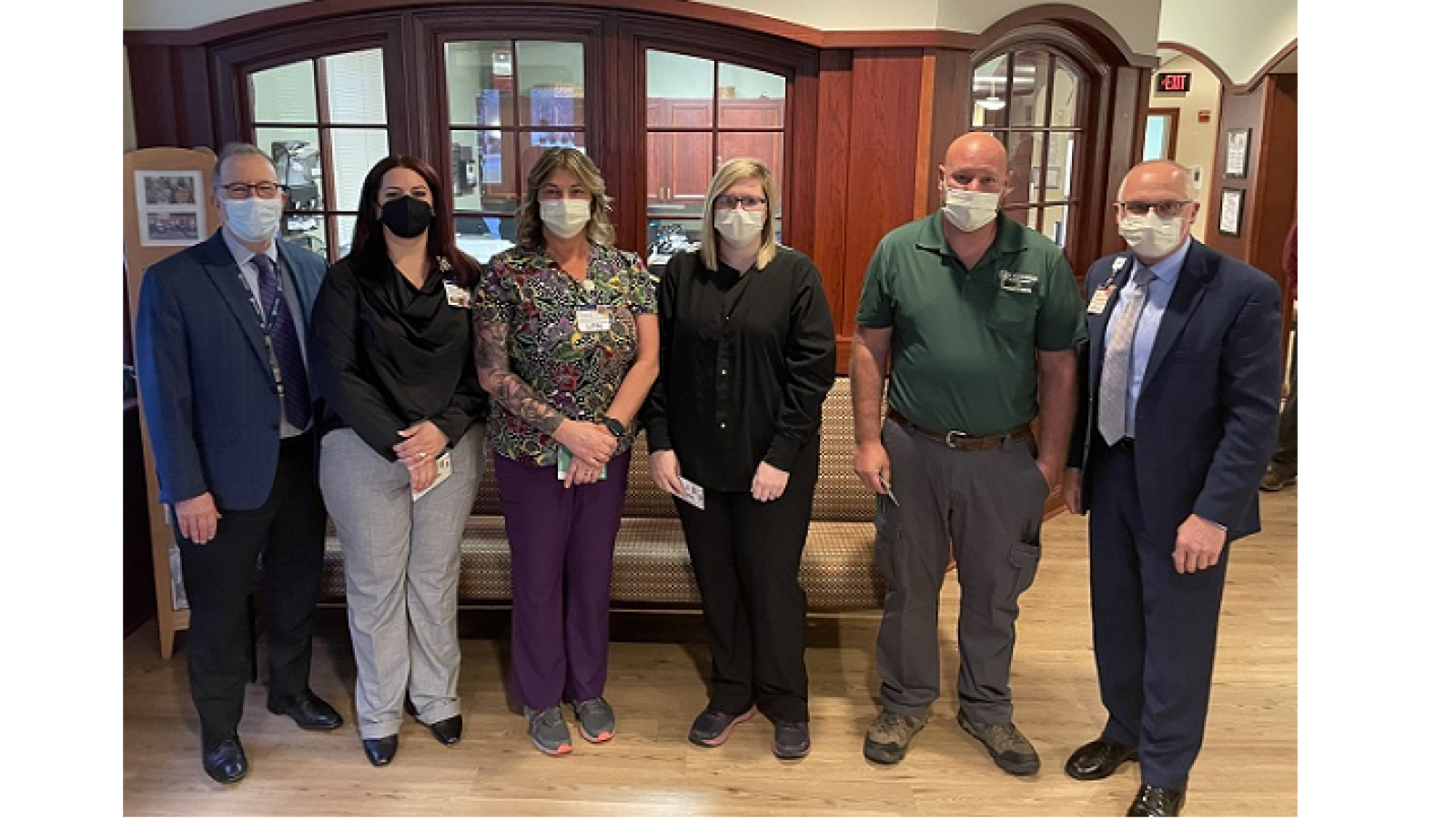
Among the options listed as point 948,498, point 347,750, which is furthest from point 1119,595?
point 347,750

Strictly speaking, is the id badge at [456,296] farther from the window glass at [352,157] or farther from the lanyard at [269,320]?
the window glass at [352,157]

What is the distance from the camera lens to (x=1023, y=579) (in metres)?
2.71

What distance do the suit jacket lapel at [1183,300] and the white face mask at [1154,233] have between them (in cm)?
5

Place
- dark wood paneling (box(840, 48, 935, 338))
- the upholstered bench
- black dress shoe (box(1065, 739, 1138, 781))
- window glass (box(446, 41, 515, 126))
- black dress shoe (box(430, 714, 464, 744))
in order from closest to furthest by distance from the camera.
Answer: black dress shoe (box(1065, 739, 1138, 781)), black dress shoe (box(430, 714, 464, 744)), the upholstered bench, dark wood paneling (box(840, 48, 935, 338)), window glass (box(446, 41, 515, 126))

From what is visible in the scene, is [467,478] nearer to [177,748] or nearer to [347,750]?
[347,750]

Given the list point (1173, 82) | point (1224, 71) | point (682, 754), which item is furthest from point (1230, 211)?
point (682, 754)

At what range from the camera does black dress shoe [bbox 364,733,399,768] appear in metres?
2.75

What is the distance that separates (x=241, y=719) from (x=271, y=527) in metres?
0.66

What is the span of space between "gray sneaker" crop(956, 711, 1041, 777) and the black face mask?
2.05 metres

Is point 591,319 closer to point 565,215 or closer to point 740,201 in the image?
point 565,215

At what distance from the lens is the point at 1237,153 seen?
265 inches

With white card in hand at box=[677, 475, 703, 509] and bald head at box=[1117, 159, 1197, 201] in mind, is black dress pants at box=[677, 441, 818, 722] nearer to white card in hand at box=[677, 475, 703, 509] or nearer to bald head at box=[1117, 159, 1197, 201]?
white card in hand at box=[677, 475, 703, 509]

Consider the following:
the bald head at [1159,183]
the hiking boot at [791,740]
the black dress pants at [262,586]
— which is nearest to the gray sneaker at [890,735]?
the hiking boot at [791,740]

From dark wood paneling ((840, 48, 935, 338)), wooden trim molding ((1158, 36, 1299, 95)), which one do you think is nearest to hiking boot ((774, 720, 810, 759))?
dark wood paneling ((840, 48, 935, 338))
